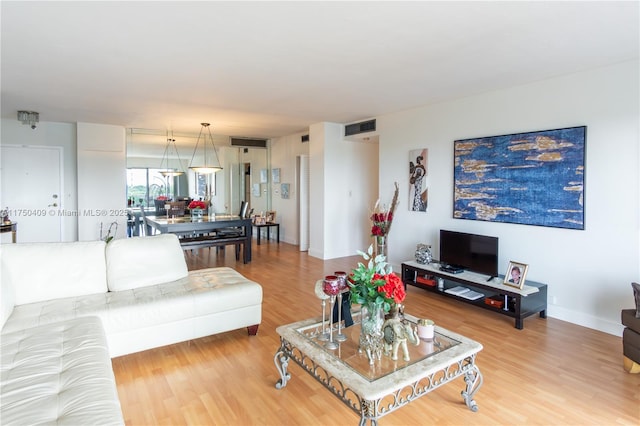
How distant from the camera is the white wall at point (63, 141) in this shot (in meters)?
6.32

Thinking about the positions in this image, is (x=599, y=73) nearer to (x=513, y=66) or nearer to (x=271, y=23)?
(x=513, y=66)

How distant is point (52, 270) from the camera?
9.01 ft

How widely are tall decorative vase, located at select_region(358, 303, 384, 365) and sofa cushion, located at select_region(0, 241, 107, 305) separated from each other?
218 cm

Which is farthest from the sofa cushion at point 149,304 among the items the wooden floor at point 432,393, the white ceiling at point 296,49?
the white ceiling at point 296,49

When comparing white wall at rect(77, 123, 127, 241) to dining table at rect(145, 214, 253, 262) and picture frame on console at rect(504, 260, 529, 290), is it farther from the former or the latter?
picture frame on console at rect(504, 260, 529, 290)

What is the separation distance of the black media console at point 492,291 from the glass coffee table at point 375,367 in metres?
1.48

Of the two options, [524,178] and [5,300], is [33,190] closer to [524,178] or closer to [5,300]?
[5,300]

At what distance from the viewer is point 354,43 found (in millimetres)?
2854

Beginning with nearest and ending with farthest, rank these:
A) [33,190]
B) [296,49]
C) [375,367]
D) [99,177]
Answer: [375,367], [296,49], [33,190], [99,177]

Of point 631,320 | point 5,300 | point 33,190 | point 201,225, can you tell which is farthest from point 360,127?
point 33,190

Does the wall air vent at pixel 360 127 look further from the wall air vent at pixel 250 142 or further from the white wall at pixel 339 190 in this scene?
the wall air vent at pixel 250 142

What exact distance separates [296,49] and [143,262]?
2.25 metres

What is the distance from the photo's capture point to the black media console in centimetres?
345

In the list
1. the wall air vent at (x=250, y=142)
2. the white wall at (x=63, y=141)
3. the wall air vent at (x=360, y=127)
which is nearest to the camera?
the wall air vent at (x=360, y=127)
